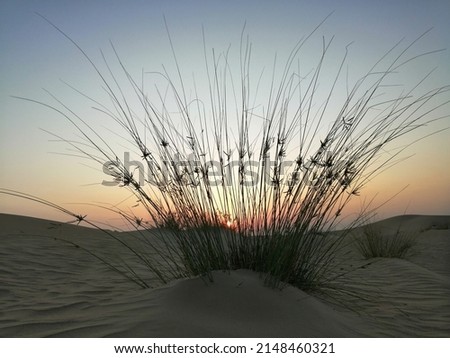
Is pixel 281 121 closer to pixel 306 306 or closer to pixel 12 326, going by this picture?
pixel 306 306

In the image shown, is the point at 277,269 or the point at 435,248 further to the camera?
the point at 435,248

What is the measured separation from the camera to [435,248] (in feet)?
29.0

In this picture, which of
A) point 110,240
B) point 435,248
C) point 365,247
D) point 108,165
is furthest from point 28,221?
point 435,248

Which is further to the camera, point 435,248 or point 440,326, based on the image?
point 435,248

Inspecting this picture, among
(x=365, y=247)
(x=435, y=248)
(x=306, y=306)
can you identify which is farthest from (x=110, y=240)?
(x=435, y=248)

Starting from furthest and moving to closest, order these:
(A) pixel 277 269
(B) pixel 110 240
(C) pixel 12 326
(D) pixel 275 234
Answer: (B) pixel 110 240 < (D) pixel 275 234 < (A) pixel 277 269 < (C) pixel 12 326

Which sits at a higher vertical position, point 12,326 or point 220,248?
point 220,248

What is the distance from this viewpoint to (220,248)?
266 centimetres

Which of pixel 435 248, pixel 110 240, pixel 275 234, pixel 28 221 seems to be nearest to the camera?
pixel 275 234
